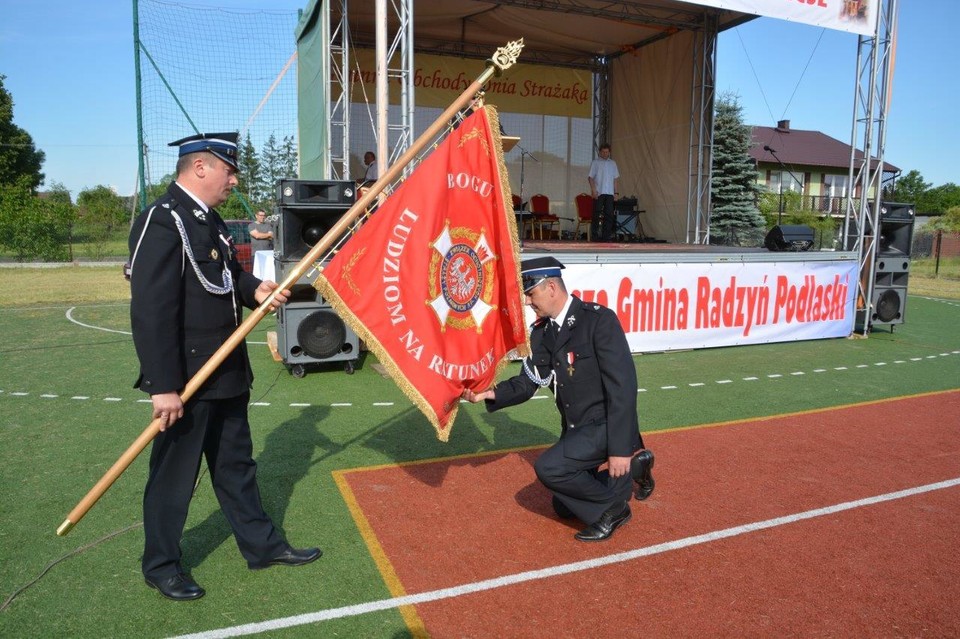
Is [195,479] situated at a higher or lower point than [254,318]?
Answer: lower

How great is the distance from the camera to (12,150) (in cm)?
3728

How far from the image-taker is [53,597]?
3.11m

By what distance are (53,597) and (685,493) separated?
3578mm

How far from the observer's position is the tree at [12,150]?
1447 inches

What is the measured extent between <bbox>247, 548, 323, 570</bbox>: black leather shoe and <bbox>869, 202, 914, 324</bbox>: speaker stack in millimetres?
10729

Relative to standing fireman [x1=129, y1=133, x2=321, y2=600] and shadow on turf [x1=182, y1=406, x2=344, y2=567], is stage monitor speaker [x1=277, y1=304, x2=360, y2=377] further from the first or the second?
standing fireman [x1=129, y1=133, x2=321, y2=600]

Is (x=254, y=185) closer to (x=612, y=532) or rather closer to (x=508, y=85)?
(x=508, y=85)

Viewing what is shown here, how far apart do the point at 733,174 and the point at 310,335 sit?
2548cm

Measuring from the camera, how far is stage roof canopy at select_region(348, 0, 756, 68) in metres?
13.6

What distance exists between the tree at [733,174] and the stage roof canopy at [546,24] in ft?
44.6

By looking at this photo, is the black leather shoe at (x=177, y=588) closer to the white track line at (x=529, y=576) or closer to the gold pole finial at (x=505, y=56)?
the white track line at (x=529, y=576)

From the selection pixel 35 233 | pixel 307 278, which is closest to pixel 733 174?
pixel 307 278

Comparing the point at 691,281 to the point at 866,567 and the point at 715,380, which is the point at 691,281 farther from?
the point at 866,567

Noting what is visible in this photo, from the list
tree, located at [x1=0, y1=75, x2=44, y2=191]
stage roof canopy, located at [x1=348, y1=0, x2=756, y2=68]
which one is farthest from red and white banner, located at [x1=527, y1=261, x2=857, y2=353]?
tree, located at [x1=0, y1=75, x2=44, y2=191]
